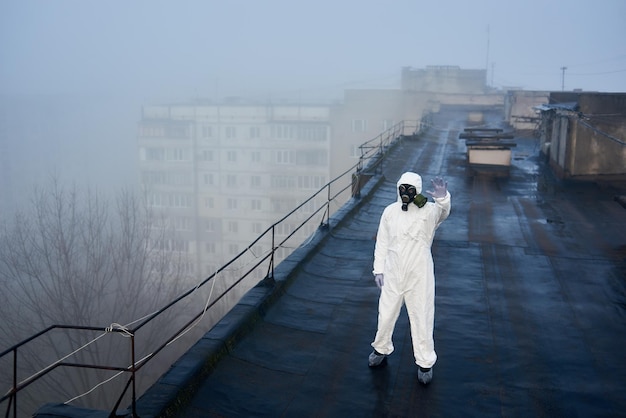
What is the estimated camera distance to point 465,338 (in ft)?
21.5

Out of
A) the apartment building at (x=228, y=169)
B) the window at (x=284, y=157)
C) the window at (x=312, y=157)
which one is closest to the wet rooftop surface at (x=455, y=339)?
the apartment building at (x=228, y=169)

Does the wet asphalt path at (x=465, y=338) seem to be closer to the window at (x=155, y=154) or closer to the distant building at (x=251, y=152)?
the distant building at (x=251, y=152)

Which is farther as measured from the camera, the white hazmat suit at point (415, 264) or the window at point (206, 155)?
the window at point (206, 155)

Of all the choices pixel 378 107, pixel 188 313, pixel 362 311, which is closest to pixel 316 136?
pixel 378 107

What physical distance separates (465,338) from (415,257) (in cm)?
187

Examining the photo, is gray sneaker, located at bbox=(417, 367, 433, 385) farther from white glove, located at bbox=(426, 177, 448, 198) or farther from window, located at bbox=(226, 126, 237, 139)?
window, located at bbox=(226, 126, 237, 139)

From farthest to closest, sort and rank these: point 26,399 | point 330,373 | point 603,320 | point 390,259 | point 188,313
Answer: point 188,313 < point 26,399 < point 603,320 < point 330,373 < point 390,259

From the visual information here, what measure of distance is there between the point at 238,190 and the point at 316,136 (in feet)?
41.2

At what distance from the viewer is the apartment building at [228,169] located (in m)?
68.6

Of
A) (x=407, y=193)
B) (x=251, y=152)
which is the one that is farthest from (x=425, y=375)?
(x=251, y=152)

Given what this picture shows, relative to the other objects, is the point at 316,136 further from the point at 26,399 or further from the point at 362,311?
the point at 362,311

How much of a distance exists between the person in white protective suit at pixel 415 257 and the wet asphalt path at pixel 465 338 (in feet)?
1.80

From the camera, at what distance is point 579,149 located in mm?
17594

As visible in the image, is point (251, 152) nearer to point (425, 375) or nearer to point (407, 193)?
point (407, 193)
